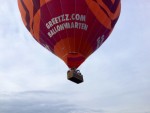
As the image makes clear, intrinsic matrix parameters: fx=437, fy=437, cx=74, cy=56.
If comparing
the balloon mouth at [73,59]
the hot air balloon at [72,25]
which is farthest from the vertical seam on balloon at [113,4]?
the balloon mouth at [73,59]

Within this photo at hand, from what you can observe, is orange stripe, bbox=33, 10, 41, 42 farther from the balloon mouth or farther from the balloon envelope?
the balloon mouth

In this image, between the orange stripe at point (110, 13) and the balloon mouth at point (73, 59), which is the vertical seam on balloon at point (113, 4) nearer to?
the orange stripe at point (110, 13)

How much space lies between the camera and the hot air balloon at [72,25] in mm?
26578

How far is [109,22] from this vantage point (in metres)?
28.6

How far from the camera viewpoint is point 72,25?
26594 mm

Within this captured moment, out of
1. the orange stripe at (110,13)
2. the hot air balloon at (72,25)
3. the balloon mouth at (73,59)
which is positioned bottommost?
the balloon mouth at (73,59)

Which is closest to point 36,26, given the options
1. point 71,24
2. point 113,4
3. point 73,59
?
point 71,24

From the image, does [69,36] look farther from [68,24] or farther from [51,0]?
[51,0]

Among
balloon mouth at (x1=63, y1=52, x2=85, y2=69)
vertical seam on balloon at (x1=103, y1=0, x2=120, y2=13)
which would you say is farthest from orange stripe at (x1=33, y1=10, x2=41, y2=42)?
vertical seam on balloon at (x1=103, y1=0, x2=120, y2=13)

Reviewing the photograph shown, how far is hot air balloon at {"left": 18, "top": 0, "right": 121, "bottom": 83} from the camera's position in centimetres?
2658

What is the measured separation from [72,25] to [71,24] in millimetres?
90

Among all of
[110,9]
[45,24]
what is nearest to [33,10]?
[45,24]

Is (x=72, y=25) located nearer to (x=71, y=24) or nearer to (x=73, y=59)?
(x=71, y=24)

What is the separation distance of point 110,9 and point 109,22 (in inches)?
37.3
